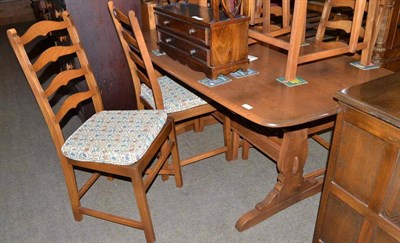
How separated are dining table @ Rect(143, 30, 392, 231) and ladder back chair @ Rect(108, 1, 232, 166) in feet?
0.31

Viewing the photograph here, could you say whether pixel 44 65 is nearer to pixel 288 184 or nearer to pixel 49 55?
pixel 49 55

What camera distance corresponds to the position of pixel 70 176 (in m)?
1.81

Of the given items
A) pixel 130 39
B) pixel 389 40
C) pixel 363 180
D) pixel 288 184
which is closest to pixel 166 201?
pixel 288 184

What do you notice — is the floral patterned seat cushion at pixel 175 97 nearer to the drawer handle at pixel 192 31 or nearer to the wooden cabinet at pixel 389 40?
the drawer handle at pixel 192 31

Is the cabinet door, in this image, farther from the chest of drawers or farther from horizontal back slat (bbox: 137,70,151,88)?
horizontal back slat (bbox: 137,70,151,88)

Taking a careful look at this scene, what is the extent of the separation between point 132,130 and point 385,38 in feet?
6.67

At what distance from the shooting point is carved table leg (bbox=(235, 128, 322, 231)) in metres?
1.75

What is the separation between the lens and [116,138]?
1697mm

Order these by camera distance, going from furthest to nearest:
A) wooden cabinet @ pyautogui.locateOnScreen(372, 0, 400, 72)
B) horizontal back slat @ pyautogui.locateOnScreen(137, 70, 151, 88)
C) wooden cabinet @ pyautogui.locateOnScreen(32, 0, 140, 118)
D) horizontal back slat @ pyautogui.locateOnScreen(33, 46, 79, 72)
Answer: wooden cabinet @ pyautogui.locateOnScreen(372, 0, 400, 72), wooden cabinet @ pyautogui.locateOnScreen(32, 0, 140, 118), horizontal back slat @ pyautogui.locateOnScreen(137, 70, 151, 88), horizontal back slat @ pyautogui.locateOnScreen(33, 46, 79, 72)

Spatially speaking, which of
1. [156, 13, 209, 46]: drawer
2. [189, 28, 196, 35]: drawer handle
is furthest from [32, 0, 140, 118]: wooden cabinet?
[189, 28, 196, 35]: drawer handle

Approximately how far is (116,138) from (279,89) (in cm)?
81

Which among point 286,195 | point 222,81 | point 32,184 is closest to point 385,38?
point 286,195

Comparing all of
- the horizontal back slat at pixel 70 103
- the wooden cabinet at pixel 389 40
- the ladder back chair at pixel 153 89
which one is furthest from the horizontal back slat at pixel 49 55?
the wooden cabinet at pixel 389 40

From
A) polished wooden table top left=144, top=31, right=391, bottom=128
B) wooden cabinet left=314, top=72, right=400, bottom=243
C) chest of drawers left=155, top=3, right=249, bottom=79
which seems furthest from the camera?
chest of drawers left=155, top=3, right=249, bottom=79
